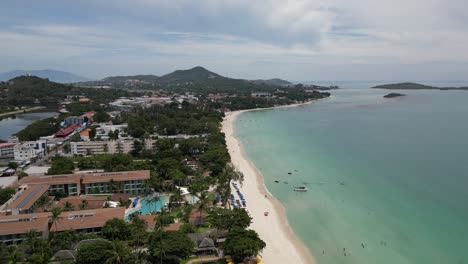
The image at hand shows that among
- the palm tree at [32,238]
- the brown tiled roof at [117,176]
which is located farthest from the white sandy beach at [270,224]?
the palm tree at [32,238]

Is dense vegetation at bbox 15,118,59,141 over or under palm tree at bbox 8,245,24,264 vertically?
over

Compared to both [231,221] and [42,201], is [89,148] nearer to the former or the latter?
[42,201]

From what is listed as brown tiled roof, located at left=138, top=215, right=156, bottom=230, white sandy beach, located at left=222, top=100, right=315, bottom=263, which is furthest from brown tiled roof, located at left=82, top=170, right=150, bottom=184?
white sandy beach, located at left=222, top=100, right=315, bottom=263

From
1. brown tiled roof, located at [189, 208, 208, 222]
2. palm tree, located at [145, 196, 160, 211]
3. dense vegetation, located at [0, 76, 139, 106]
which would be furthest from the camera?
dense vegetation, located at [0, 76, 139, 106]

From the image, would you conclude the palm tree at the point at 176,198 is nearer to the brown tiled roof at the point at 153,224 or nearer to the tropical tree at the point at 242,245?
the brown tiled roof at the point at 153,224

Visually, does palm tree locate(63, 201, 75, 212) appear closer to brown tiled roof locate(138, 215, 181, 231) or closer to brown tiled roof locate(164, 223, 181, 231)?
brown tiled roof locate(138, 215, 181, 231)

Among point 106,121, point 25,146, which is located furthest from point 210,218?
point 106,121
